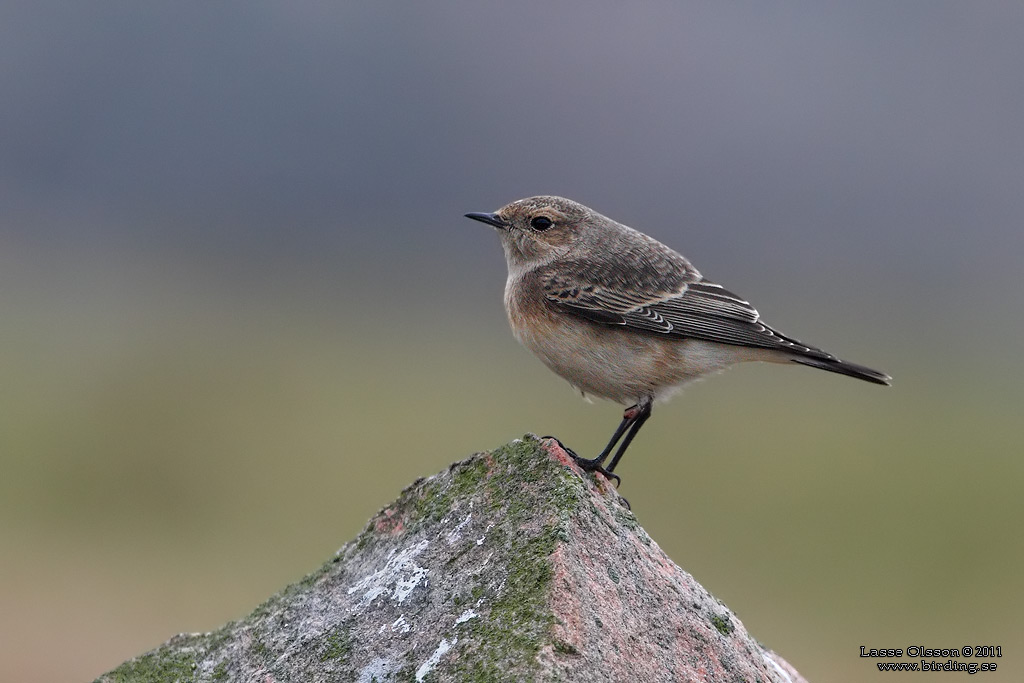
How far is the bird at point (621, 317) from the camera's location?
26.9 ft

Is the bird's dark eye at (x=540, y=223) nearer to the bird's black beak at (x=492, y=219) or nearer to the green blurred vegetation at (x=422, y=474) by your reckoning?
the bird's black beak at (x=492, y=219)

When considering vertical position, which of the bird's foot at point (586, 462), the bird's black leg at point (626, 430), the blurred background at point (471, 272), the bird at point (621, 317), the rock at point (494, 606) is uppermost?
the blurred background at point (471, 272)

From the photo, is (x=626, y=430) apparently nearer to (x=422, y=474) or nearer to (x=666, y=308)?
(x=666, y=308)

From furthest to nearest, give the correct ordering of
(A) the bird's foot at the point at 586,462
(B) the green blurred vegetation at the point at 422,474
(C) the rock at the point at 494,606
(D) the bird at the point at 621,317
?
(B) the green blurred vegetation at the point at 422,474
(D) the bird at the point at 621,317
(A) the bird's foot at the point at 586,462
(C) the rock at the point at 494,606

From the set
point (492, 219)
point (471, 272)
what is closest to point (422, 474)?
point (492, 219)

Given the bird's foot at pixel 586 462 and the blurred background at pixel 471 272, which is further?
the blurred background at pixel 471 272

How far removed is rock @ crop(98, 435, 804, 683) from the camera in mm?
5352

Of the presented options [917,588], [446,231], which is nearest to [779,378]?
[917,588]

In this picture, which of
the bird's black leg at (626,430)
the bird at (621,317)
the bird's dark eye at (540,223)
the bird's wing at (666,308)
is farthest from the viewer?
the bird's dark eye at (540,223)

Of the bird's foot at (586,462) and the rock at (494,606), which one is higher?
the bird's foot at (586,462)

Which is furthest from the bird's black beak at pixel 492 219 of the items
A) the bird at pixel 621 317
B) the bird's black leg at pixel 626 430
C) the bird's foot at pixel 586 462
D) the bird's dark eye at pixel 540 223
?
the bird's foot at pixel 586 462

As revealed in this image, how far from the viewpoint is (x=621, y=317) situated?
830 centimetres

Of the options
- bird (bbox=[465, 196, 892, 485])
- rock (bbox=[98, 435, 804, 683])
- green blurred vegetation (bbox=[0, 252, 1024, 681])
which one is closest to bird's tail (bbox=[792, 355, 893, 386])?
bird (bbox=[465, 196, 892, 485])

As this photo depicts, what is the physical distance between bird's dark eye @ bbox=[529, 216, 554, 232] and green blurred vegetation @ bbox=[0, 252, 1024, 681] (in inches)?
364
